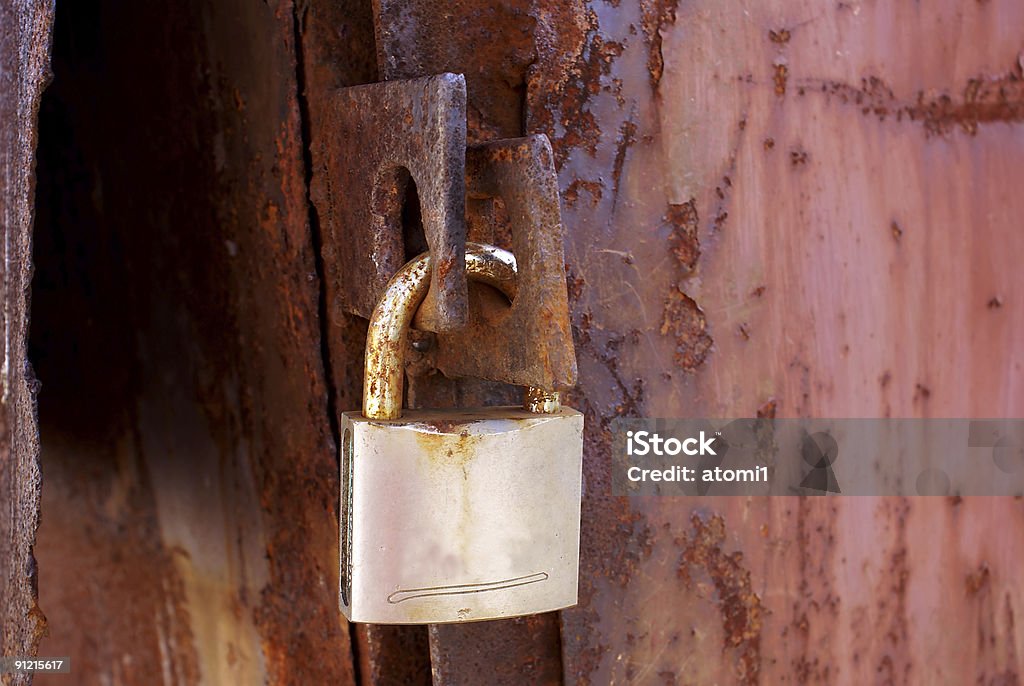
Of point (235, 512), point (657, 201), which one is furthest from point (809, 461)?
point (235, 512)

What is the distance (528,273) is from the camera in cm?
56

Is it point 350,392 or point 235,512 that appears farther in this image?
point 235,512

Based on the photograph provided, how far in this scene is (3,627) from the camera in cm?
52

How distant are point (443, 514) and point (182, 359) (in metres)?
0.38

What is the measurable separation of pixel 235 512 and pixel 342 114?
37 centimetres

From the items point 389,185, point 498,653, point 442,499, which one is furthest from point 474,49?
point 498,653

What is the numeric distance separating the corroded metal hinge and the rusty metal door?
0.02m

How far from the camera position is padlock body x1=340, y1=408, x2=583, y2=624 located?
55 centimetres

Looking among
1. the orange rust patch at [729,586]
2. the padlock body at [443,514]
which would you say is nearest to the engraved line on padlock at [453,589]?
the padlock body at [443,514]

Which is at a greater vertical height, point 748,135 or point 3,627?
point 748,135

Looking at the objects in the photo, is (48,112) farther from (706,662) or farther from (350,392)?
(706,662)

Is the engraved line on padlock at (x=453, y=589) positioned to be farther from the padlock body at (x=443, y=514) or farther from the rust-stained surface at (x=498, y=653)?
the rust-stained surface at (x=498, y=653)

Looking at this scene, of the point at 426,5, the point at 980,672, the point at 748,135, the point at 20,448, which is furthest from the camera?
the point at 980,672

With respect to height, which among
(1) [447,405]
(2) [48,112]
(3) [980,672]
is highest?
(2) [48,112]
